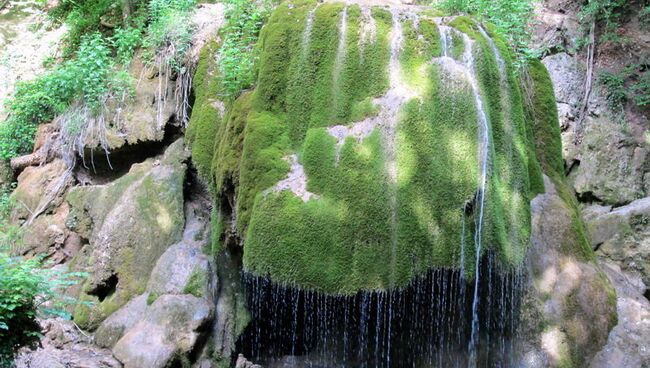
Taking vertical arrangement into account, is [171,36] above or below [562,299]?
above

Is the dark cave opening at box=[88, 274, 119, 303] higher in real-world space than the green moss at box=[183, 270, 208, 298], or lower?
lower

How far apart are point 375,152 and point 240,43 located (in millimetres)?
2842

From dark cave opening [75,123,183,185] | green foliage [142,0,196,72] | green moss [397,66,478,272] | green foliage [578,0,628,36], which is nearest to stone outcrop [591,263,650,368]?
green moss [397,66,478,272]

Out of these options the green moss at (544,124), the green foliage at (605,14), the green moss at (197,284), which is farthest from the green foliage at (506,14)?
the green moss at (197,284)

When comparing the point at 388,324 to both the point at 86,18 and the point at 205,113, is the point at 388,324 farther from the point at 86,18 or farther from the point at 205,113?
the point at 86,18

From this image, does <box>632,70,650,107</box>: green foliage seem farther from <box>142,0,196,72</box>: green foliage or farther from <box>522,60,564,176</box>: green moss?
<box>142,0,196,72</box>: green foliage

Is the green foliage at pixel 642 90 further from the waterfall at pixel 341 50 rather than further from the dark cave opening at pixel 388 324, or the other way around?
the waterfall at pixel 341 50

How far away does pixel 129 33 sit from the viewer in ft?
28.2

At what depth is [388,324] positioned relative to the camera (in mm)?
5488

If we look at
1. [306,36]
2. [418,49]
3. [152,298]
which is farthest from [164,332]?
[418,49]

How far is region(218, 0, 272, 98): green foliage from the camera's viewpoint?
6281 millimetres

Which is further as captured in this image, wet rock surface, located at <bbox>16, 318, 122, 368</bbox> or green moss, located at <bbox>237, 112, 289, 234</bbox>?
wet rock surface, located at <bbox>16, 318, 122, 368</bbox>

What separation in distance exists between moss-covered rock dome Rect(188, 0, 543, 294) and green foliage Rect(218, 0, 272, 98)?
0.56 meters

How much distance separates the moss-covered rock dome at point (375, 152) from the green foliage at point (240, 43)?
22.2 inches
